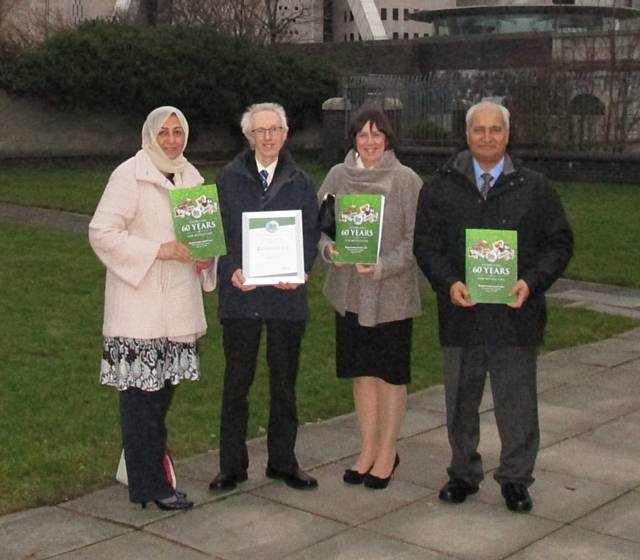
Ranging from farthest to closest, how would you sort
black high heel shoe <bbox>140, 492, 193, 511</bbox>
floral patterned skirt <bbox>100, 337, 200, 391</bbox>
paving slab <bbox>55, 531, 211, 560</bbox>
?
black high heel shoe <bbox>140, 492, 193, 511</bbox> < floral patterned skirt <bbox>100, 337, 200, 391</bbox> < paving slab <bbox>55, 531, 211, 560</bbox>

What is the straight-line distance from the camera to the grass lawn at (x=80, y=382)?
21.3ft

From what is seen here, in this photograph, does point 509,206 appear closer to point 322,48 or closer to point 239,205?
point 239,205

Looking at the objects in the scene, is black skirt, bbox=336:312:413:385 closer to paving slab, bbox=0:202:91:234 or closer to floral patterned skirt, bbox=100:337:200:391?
floral patterned skirt, bbox=100:337:200:391

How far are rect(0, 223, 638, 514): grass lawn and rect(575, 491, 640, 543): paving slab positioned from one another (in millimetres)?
2100

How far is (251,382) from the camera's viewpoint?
6.11 meters

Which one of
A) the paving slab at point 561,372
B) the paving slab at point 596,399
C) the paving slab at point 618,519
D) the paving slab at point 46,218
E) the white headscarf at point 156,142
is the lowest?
the paving slab at point 618,519

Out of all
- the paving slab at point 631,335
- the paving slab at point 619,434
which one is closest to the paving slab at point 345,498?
the paving slab at point 619,434

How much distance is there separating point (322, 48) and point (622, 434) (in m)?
36.0

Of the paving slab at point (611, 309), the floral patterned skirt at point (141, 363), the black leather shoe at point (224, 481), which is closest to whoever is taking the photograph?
the floral patterned skirt at point (141, 363)

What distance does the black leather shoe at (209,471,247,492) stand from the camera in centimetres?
609


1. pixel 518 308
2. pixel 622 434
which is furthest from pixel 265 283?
pixel 622 434

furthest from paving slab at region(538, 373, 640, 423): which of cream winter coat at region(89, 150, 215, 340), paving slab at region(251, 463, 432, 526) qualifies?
cream winter coat at region(89, 150, 215, 340)

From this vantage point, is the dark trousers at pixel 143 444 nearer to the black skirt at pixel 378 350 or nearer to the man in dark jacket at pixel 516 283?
the black skirt at pixel 378 350

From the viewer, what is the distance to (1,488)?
20.0 feet
